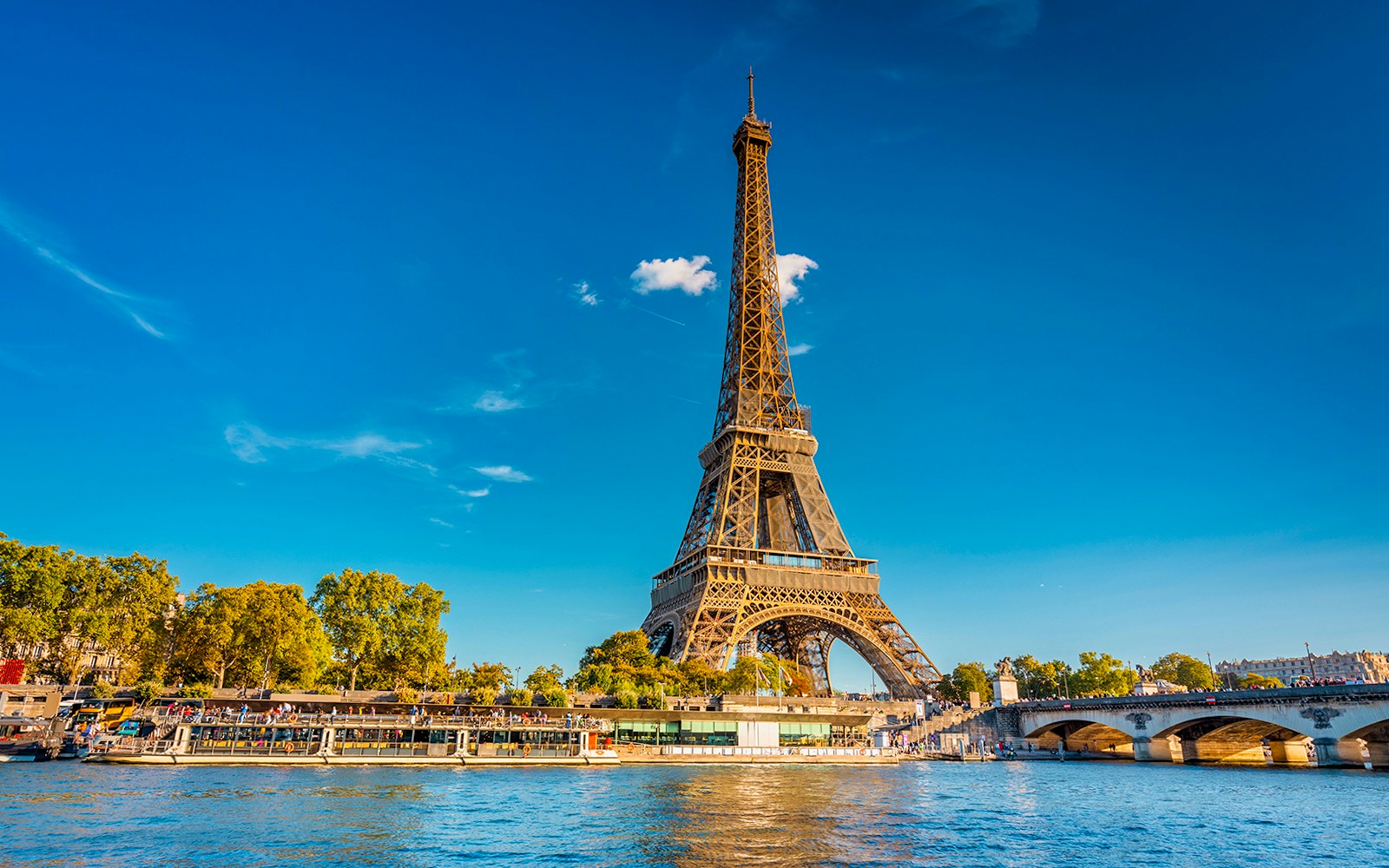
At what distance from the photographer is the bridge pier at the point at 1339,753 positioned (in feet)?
201

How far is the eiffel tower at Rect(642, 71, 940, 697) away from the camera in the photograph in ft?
257

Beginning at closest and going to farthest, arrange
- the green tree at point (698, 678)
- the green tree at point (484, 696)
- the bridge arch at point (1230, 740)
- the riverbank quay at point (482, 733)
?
the riverbank quay at point (482, 733) < the green tree at point (484, 696) < the bridge arch at point (1230, 740) < the green tree at point (698, 678)

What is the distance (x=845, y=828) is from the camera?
97.7ft

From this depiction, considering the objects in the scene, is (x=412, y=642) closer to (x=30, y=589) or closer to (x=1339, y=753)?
(x=30, y=589)

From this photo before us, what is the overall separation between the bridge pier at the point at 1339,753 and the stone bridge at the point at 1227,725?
2.5 inches

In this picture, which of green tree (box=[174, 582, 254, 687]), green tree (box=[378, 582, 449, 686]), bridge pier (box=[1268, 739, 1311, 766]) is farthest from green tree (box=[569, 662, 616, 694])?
bridge pier (box=[1268, 739, 1311, 766])

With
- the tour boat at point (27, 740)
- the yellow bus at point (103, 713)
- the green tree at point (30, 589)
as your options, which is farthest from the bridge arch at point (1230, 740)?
the green tree at point (30, 589)

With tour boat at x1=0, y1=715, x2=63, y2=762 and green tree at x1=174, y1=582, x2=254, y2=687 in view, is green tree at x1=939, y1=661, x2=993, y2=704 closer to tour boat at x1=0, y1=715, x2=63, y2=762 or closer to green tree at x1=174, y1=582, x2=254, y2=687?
green tree at x1=174, y1=582, x2=254, y2=687

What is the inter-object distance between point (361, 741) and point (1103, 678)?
9776cm

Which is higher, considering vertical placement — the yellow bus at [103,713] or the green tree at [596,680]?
the green tree at [596,680]

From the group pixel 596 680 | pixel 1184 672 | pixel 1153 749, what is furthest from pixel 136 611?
pixel 1184 672

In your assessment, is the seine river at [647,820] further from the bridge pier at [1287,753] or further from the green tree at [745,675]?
the green tree at [745,675]

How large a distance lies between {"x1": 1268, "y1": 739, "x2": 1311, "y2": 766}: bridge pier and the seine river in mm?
23341

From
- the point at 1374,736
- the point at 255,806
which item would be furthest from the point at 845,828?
the point at 1374,736
